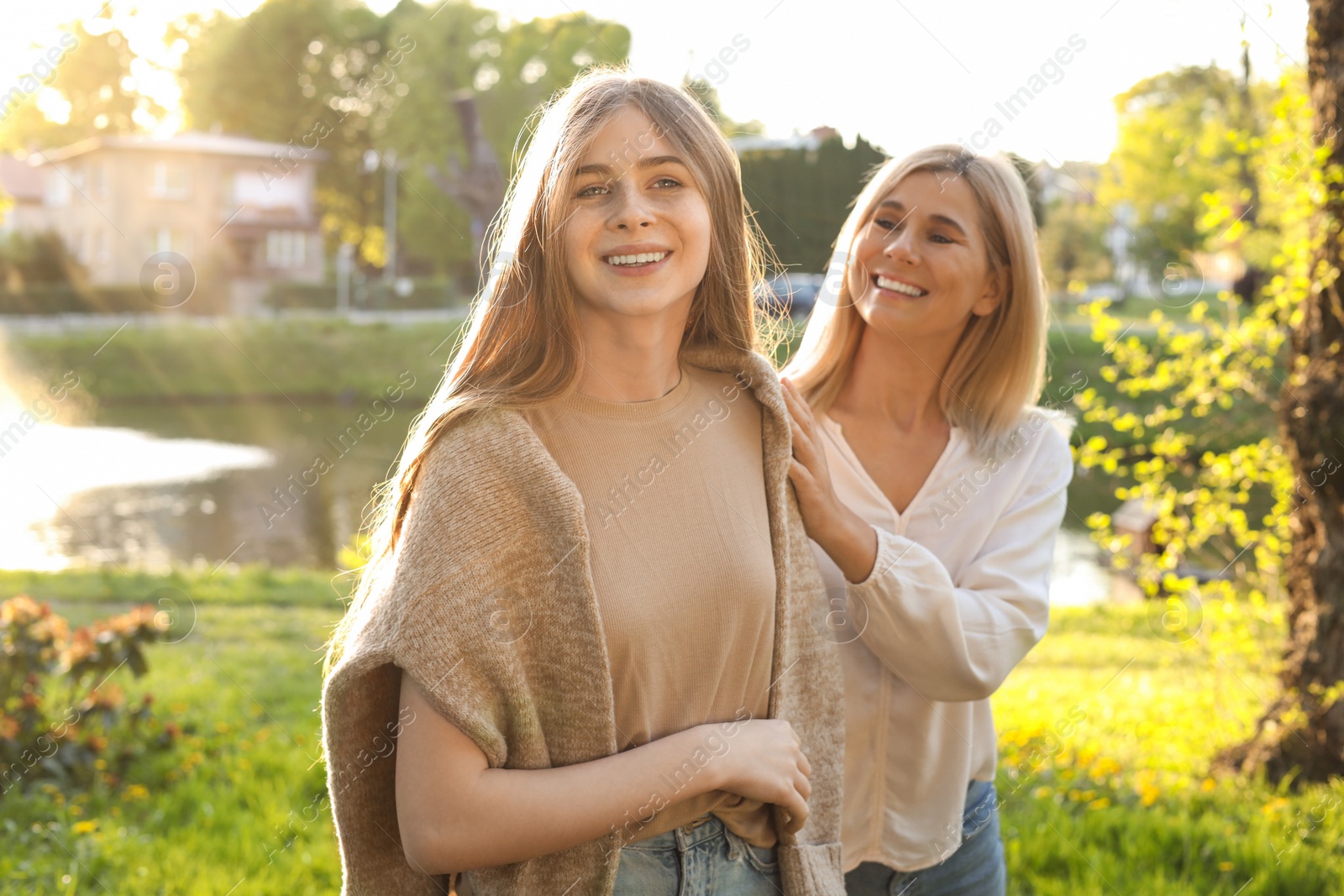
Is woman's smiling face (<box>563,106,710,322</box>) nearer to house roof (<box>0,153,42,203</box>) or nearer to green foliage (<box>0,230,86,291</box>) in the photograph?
green foliage (<box>0,230,86,291</box>)

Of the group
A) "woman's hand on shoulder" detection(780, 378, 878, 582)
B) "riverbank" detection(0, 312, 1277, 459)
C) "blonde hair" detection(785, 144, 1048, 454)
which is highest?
"blonde hair" detection(785, 144, 1048, 454)

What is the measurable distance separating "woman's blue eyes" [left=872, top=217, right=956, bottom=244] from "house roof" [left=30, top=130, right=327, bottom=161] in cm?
3152

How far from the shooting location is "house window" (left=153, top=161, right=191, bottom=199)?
106 ft

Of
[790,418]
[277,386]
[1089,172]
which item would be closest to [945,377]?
[790,418]

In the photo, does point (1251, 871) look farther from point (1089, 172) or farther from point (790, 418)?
point (1089, 172)

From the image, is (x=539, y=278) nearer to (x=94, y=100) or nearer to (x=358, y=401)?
(x=358, y=401)

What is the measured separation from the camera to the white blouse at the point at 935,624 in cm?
185

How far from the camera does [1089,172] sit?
27109 millimetres

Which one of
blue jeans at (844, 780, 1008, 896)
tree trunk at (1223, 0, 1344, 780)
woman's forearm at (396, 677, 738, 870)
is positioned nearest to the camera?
woman's forearm at (396, 677, 738, 870)

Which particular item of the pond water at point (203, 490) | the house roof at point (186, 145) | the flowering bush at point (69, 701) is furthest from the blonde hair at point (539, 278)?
the house roof at point (186, 145)

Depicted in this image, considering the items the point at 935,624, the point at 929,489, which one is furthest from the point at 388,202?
the point at 935,624

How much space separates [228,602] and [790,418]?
7.84 metres

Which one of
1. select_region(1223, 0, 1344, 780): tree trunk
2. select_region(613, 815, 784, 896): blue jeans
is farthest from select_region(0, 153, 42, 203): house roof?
select_region(613, 815, 784, 896): blue jeans

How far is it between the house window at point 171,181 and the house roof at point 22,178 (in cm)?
715
